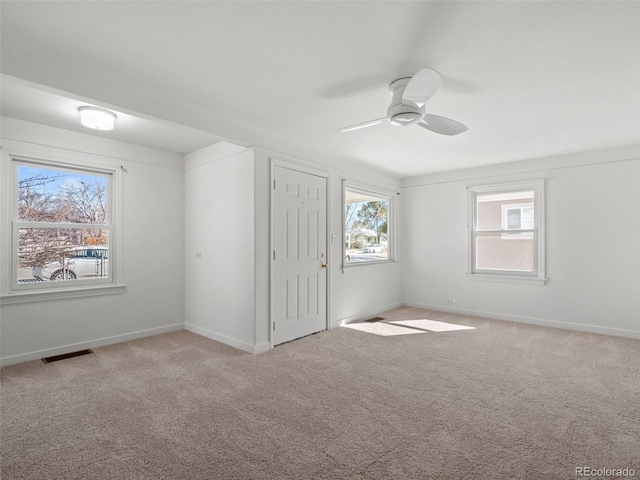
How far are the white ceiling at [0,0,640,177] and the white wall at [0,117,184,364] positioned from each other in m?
0.45

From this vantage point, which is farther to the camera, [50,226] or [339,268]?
[339,268]

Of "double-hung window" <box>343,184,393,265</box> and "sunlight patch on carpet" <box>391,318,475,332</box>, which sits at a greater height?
"double-hung window" <box>343,184,393,265</box>

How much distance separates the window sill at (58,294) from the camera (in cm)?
343

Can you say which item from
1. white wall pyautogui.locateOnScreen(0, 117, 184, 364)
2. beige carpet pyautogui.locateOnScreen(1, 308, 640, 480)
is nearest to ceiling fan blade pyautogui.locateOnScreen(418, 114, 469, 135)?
beige carpet pyautogui.locateOnScreen(1, 308, 640, 480)

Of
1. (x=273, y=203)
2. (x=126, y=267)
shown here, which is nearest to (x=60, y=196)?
(x=126, y=267)

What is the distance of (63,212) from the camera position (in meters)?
3.88

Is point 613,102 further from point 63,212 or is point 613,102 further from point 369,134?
point 63,212

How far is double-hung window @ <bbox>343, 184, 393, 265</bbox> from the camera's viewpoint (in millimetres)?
5449

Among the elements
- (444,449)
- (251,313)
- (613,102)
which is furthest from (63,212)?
(613,102)

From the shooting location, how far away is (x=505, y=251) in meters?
5.35

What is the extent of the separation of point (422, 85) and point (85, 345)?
4.38 meters

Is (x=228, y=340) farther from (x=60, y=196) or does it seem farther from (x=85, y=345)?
(x=60, y=196)

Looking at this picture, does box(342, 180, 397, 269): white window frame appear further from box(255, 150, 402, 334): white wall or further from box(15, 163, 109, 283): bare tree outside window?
box(15, 163, 109, 283): bare tree outside window

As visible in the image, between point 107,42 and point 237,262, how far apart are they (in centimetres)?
241
